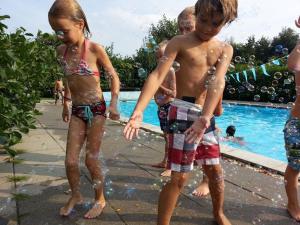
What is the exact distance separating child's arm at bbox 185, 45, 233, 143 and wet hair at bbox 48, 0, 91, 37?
4.58 feet

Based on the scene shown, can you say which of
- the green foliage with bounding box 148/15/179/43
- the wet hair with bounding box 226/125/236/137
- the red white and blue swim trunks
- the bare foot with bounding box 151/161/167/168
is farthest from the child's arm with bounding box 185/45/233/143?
the green foliage with bounding box 148/15/179/43

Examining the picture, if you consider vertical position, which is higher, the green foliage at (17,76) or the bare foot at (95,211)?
the green foliage at (17,76)

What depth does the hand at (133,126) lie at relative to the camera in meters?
1.98

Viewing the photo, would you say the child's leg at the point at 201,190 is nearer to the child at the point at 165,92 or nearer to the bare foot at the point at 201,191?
the bare foot at the point at 201,191

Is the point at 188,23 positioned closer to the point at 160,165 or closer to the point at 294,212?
the point at 160,165

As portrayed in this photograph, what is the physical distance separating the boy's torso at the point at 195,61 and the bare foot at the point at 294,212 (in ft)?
4.65

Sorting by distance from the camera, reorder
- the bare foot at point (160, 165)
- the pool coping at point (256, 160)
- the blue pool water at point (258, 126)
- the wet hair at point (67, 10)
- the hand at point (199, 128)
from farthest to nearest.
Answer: the blue pool water at point (258, 126), the bare foot at point (160, 165), the pool coping at point (256, 160), the wet hair at point (67, 10), the hand at point (199, 128)

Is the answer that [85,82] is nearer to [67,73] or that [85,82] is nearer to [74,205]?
[67,73]

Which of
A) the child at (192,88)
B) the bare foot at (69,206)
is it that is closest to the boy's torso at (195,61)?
the child at (192,88)

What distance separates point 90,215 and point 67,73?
1.33 meters

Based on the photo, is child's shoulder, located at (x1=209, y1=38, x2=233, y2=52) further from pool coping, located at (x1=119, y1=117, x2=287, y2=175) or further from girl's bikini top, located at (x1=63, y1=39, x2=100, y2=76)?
pool coping, located at (x1=119, y1=117, x2=287, y2=175)

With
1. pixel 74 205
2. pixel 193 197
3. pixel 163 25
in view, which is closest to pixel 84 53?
pixel 74 205

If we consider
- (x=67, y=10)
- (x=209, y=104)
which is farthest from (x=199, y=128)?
(x=67, y=10)

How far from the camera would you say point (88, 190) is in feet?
12.9
